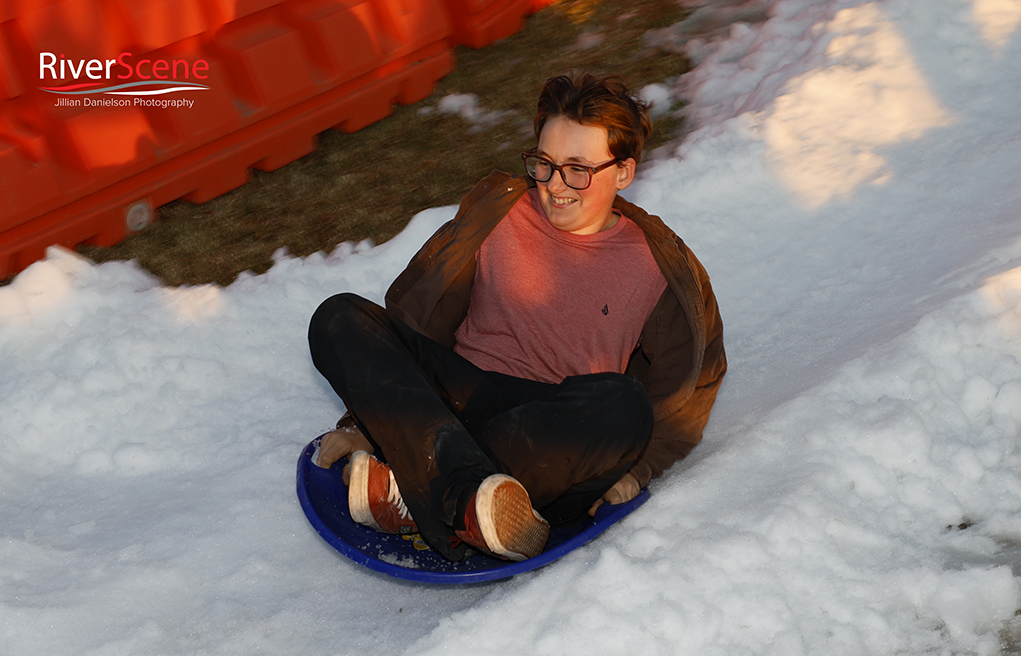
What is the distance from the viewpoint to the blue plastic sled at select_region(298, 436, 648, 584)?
6.35 feet

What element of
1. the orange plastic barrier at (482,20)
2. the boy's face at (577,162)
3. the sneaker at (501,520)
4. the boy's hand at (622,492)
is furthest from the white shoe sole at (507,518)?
the orange plastic barrier at (482,20)

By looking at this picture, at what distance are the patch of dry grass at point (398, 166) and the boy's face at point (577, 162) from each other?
53.6 inches

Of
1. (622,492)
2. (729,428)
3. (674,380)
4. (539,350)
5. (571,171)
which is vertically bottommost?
(729,428)

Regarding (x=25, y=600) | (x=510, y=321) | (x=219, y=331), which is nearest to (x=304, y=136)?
(x=219, y=331)

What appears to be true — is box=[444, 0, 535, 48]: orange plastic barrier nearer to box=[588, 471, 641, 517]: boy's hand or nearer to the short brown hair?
the short brown hair

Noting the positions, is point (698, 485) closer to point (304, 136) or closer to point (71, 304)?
point (71, 304)

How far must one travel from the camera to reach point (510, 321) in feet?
7.60

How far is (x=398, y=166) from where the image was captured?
4.00m

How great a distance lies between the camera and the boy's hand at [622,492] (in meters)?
2.17

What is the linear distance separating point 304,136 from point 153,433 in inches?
69.0

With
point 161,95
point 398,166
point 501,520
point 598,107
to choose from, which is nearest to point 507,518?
point 501,520

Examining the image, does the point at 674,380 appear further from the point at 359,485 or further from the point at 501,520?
the point at 359,485

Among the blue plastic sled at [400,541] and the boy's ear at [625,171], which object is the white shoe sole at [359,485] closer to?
the blue plastic sled at [400,541]

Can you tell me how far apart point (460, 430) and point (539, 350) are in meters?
0.38
